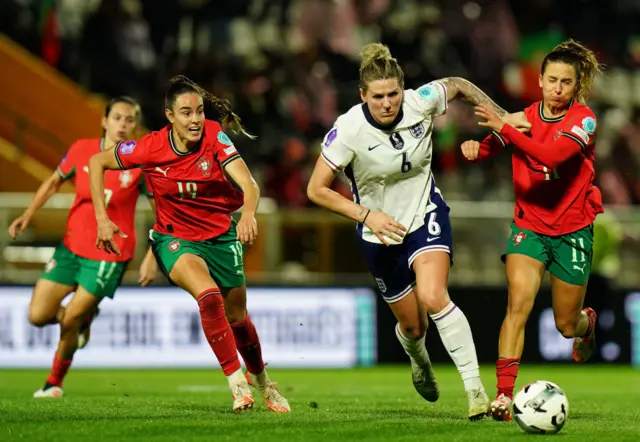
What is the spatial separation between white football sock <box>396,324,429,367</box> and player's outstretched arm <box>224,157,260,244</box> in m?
1.39

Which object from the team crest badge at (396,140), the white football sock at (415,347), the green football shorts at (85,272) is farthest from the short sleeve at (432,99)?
the green football shorts at (85,272)

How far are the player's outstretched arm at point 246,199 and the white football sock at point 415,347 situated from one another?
4.58 feet

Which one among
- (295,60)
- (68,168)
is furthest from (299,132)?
(68,168)

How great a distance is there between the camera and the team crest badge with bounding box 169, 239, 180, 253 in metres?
8.45

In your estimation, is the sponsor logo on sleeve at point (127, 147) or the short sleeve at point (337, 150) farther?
the sponsor logo on sleeve at point (127, 147)

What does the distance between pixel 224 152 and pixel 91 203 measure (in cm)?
256

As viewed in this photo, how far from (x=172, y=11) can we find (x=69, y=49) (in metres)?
1.65

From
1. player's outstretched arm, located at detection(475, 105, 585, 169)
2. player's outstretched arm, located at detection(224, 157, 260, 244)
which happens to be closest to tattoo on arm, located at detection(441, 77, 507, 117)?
player's outstretched arm, located at detection(475, 105, 585, 169)

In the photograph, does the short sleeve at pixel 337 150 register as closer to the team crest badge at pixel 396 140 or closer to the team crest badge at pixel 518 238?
the team crest badge at pixel 396 140

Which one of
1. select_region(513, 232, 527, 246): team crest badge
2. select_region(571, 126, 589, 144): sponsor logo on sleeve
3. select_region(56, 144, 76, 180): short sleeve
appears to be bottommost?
select_region(513, 232, 527, 246): team crest badge

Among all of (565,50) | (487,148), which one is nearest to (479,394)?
(487,148)

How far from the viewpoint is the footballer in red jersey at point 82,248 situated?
409 inches

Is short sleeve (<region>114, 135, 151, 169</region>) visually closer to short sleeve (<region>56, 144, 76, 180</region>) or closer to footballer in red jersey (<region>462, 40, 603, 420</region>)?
short sleeve (<region>56, 144, 76, 180</region>)

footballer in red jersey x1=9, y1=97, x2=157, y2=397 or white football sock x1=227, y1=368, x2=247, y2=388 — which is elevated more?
footballer in red jersey x1=9, y1=97, x2=157, y2=397
